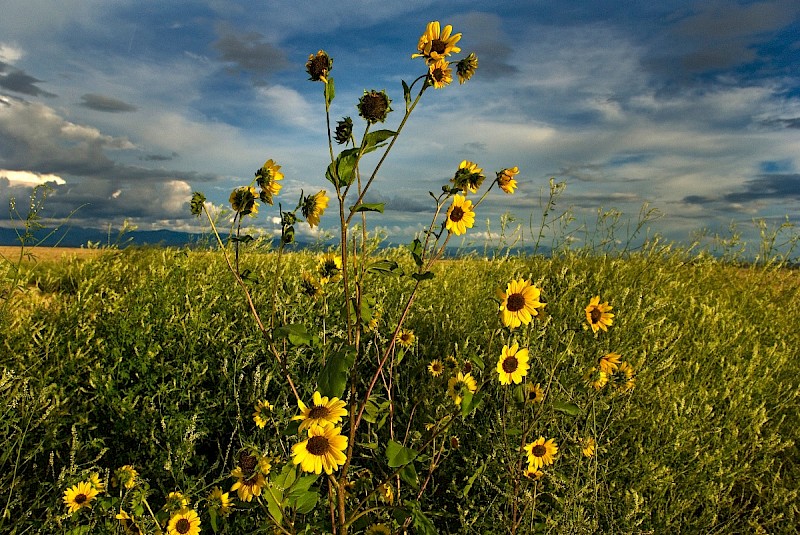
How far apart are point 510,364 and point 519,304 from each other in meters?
0.25

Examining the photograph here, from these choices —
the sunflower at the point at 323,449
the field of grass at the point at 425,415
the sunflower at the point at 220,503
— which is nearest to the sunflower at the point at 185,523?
the sunflower at the point at 220,503

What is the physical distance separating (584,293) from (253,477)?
323cm

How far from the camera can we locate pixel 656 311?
4184mm

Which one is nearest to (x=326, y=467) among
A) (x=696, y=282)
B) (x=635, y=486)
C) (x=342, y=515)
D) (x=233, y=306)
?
(x=342, y=515)

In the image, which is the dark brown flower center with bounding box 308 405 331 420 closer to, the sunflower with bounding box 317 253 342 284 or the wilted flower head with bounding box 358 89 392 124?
the sunflower with bounding box 317 253 342 284

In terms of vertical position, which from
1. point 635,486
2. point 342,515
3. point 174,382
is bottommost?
point 635,486

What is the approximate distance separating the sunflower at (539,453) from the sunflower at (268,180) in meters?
1.58

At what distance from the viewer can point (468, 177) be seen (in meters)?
1.87

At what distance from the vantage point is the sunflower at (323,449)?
165 centimetres

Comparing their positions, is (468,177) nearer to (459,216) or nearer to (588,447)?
(459,216)

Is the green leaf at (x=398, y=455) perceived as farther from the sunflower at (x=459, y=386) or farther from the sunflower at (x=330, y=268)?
the sunflower at (x=330, y=268)

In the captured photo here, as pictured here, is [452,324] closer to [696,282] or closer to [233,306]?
[233,306]

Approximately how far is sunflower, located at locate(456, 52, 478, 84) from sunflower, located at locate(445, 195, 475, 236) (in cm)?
43

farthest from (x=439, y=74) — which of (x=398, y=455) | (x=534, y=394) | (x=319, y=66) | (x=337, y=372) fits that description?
(x=534, y=394)
